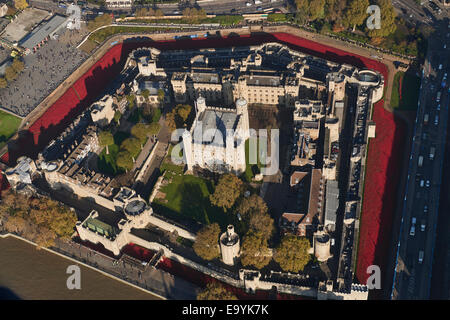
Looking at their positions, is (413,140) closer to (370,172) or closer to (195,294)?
(370,172)

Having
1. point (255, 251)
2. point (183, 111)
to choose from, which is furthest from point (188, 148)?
point (255, 251)

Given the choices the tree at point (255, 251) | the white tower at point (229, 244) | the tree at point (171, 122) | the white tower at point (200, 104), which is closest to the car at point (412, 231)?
the tree at point (255, 251)

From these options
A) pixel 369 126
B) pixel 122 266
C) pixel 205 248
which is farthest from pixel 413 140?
pixel 122 266

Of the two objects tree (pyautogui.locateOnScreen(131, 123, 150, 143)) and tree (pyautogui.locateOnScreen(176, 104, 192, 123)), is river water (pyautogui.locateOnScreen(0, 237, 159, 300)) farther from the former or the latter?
tree (pyautogui.locateOnScreen(176, 104, 192, 123))

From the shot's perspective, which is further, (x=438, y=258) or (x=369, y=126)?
(x=369, y=126)

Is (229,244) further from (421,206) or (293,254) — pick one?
(421,206)

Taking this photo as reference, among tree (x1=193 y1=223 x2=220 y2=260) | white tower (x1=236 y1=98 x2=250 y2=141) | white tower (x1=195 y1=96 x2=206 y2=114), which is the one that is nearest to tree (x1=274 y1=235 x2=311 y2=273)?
tree (x1=193 y1=223 x2=220 y2=260)
